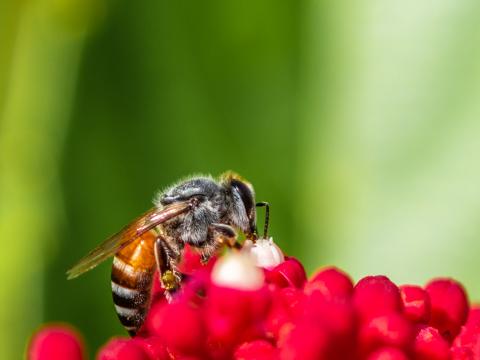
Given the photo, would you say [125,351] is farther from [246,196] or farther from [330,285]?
[246,196]

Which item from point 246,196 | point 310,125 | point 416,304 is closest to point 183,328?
point 416,304

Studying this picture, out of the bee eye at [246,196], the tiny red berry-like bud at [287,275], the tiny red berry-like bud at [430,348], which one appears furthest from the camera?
the bee eye at [246,196]

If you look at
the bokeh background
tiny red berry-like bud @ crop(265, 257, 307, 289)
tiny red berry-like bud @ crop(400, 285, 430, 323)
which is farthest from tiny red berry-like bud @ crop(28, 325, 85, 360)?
the bokeh background

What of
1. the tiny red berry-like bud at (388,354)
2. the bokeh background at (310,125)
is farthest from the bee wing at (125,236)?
the bokeh background at (310,125)

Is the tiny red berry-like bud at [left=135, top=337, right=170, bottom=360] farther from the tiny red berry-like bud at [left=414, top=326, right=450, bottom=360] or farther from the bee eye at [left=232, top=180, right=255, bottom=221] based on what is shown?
the bee eye at [left=232, top=180, right=255, bottom=221]

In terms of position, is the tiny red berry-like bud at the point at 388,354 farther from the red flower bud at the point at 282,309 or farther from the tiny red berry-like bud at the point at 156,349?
the tiny red berry-like bud at the point at 156,349

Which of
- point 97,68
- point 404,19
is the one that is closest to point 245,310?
point 97,68
